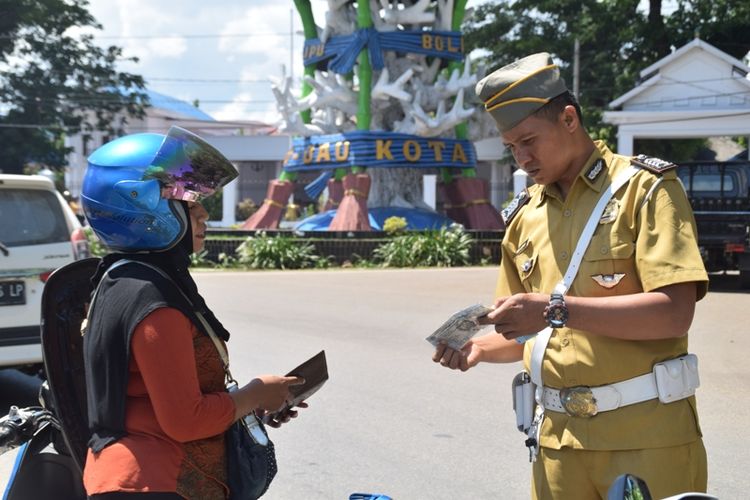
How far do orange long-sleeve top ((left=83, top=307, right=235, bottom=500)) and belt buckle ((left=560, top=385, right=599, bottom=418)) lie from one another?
91 centimetres

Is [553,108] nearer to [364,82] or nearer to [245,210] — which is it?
[364,82]

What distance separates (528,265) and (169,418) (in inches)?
44.9

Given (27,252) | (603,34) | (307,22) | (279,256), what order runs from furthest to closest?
(603,34) → (307,22) → (279,256) → (27,252)

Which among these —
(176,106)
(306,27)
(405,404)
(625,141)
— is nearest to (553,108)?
(405,404)

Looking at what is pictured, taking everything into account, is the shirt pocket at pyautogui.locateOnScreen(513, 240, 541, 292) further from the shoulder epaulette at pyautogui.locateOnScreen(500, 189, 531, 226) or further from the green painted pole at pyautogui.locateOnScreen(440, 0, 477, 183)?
the green painted pole at pyautogui.locateOnScreen(440, 0, 477, 183)

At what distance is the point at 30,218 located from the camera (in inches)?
288

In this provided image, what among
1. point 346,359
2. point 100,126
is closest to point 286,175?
point 100,126

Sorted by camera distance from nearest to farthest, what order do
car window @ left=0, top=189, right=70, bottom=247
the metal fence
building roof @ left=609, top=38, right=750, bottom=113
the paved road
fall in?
the paved road, car window @ left=0, top=189, right=70, bottom=247, the metal fence, building roof @ left=609, top=38, right=750, bottom=113

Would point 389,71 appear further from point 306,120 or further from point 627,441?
point 627,441

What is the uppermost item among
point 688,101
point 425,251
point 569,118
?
point 688,101

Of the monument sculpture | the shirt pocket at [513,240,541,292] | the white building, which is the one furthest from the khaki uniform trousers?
the white building

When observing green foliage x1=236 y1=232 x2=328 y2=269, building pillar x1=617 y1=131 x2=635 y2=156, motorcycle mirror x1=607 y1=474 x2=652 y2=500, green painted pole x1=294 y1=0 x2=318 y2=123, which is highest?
green painted pole x1=294 y1=0 x2=318 y2=123

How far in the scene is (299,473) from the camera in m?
5.36

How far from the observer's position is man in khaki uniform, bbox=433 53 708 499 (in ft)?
7.70
